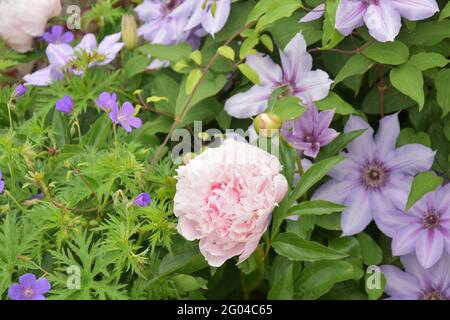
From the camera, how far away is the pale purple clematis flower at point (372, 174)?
3.53 feet

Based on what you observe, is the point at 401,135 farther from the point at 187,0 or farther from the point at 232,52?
the point at 187,0

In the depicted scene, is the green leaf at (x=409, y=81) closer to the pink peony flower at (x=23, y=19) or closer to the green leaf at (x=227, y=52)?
the green leaf at (x=227, y=52)

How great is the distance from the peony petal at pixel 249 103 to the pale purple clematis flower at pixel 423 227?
0.23m

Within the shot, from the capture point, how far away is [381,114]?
3.65 ft

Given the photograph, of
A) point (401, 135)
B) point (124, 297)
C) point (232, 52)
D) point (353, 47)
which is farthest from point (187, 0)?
point (124, 297)

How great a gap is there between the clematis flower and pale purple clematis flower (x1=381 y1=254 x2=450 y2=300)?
0.27 metres

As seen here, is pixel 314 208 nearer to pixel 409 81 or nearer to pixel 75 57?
pixel 409 81

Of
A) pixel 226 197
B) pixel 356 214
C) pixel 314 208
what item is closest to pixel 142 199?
pixel 226 197

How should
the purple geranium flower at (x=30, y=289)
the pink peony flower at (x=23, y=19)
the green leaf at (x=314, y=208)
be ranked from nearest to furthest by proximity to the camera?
the purple geranium flower at (x=30, y=289), the green leaf at (x=314, y=208), the pink peony flower at (x=23, y=19)

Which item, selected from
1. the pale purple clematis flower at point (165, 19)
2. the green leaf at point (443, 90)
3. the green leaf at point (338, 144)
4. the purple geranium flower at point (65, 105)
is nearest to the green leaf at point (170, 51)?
the pale purple clematis flower at point (165, 19)

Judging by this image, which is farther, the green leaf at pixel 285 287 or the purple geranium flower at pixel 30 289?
the green leaf at pixel 285 287

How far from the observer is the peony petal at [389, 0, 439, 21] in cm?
98

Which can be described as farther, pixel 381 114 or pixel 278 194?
pixel 381 114
